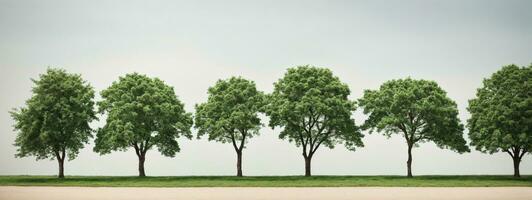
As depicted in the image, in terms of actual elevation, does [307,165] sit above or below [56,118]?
below

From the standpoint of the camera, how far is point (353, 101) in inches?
2783

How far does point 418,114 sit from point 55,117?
45223 mm

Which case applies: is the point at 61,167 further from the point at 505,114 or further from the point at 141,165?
the point at 505,114

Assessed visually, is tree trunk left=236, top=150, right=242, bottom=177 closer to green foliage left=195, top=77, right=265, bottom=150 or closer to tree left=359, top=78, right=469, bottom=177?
green foliage left=195, top=77, right=265, bottom=150

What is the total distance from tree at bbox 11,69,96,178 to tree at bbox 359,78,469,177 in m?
35.9

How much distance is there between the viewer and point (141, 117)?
68.9 meters

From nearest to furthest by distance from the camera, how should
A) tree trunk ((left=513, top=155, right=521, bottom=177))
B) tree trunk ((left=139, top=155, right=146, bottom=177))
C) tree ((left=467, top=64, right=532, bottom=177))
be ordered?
1. tree ((left=467, top=64, right=532, bottom=177))
2. tree trunk ((left=513, top=155, right=521, bottom=177))
3. tree trunk ((left=139, top=155, right=146, bottom=177))

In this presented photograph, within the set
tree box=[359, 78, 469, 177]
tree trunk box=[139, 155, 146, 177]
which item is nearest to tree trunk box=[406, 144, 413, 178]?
tree box=[359, 78, 469, 177]

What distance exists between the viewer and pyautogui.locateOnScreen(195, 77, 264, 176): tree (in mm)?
68250

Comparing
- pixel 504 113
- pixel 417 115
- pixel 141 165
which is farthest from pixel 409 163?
pixel 141 165

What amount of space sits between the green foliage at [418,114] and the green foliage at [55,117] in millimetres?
36063

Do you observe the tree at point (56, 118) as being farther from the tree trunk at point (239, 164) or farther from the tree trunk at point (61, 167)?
the tree trunk at point (239, 164)

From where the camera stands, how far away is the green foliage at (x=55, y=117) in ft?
224

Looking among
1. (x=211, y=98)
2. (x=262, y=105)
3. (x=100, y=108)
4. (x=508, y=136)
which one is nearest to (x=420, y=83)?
(x=508, y=136)
